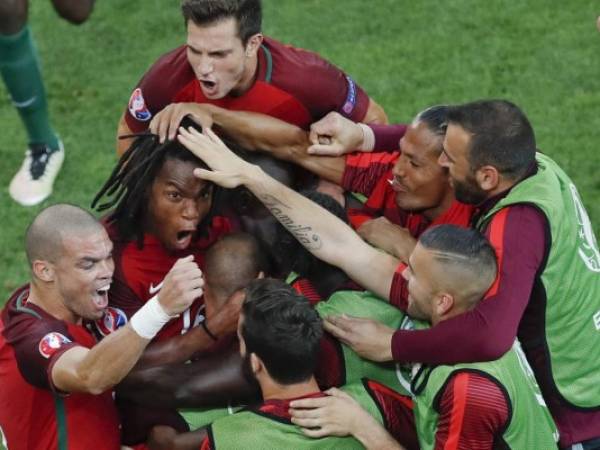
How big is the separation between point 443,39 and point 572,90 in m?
1.31

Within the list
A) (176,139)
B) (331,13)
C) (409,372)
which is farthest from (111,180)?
(331,13)

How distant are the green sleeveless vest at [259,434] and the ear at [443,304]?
0.63 metres

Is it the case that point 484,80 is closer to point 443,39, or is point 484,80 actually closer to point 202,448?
point 443,39

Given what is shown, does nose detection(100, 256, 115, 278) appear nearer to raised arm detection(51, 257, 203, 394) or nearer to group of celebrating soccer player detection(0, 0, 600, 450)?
group of celebrating soccer player detection(0, 0, 600, 450)

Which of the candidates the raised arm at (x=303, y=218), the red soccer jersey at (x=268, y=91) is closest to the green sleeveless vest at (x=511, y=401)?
the raised arm at (x=303, y=218)

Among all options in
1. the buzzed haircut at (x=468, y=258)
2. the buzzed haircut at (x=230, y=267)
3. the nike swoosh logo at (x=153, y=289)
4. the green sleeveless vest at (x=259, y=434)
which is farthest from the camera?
the nike swoosh logo at (x=153, y=289)

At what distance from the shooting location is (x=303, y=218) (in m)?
4.80

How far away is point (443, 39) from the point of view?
995 cm

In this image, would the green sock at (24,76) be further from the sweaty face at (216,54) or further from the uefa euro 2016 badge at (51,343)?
the uefa euro 2016 badge at (51,343)

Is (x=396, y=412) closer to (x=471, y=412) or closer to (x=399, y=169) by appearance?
(x=471, y=412)

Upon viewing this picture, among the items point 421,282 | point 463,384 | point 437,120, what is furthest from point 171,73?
point 463,384

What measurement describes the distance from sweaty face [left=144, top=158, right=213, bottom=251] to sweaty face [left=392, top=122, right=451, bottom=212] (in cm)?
86

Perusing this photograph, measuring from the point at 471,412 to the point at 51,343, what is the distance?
1.60 meters

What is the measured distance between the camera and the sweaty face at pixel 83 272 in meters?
4.52
